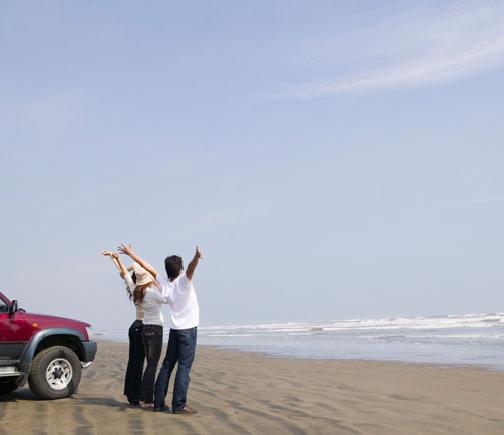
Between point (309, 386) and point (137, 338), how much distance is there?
3924 mm

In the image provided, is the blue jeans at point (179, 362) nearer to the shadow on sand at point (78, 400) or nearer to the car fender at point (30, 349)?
the shadow on sand at point (78, 400)

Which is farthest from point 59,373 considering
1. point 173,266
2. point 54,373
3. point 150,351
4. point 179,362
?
point 173,266

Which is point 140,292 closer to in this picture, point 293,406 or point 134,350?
point 134,350

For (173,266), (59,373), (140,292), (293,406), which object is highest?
(173,266)

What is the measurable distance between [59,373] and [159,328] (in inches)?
90.4

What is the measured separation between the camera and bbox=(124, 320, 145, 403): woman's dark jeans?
829 cm

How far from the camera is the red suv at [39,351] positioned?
29.3ft

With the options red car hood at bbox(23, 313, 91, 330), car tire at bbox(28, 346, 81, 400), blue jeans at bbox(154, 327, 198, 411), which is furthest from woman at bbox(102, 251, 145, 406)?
red car hood at bbox(23, 313, 91, 330)

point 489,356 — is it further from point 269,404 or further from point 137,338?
point 137,338

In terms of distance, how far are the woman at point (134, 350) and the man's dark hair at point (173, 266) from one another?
0.66m

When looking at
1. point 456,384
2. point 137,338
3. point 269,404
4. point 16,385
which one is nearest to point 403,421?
point 269,404

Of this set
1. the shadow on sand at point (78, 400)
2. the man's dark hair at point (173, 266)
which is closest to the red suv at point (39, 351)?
the shadow on sand at point (78, 400)

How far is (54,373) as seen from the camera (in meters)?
9.32

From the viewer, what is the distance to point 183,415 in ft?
25.1
